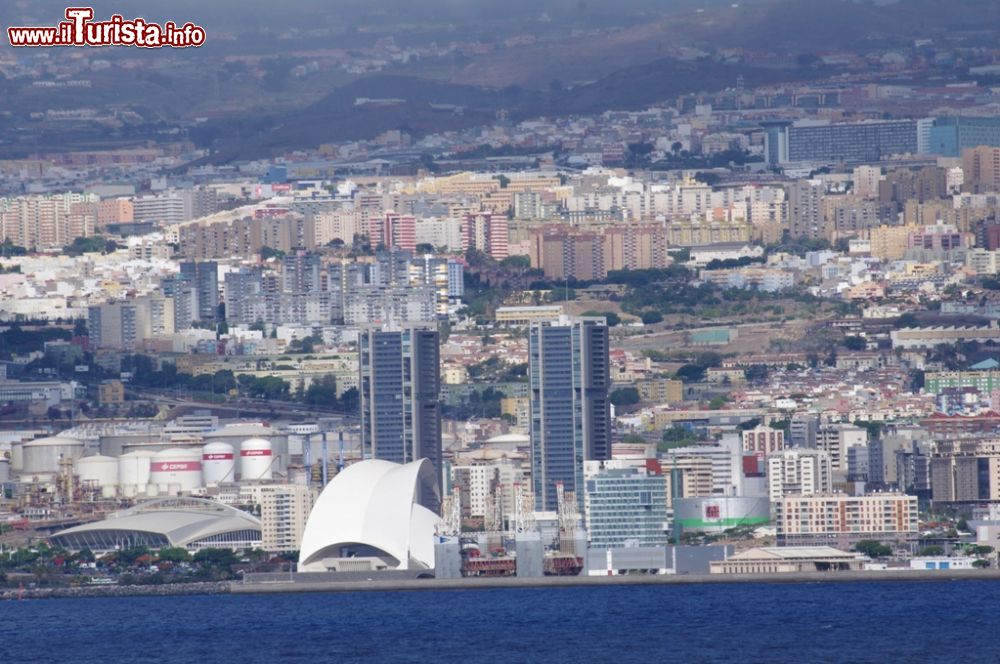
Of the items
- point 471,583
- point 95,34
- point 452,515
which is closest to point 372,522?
point 452,515

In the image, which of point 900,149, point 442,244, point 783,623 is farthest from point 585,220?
point 783,623

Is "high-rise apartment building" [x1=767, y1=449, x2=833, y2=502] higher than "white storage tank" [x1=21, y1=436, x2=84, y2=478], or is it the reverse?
"white storage tank" [x1=21, y1=436, x2=84, y2=478]

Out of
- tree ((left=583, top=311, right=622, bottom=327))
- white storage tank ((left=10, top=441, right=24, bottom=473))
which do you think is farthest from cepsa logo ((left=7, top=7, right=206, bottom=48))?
tree ((left=583, top=311, right=622, bottom=327))

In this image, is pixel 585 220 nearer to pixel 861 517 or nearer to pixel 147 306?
pixel 147 306

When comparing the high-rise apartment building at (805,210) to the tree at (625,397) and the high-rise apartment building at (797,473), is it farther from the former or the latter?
the high-rise apartment building at (797,473)

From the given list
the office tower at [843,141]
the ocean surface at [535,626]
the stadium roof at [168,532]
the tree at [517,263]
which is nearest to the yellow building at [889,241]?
the tree at [517,263]

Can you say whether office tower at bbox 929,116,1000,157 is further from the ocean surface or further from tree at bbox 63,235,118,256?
the ocean surface
